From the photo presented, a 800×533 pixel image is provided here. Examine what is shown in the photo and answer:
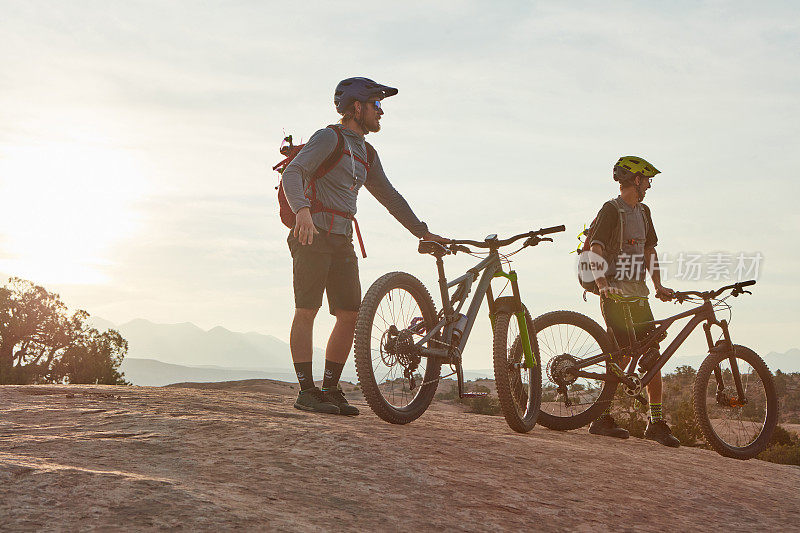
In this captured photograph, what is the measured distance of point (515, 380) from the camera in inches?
224

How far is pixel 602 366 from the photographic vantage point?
627 centimetres

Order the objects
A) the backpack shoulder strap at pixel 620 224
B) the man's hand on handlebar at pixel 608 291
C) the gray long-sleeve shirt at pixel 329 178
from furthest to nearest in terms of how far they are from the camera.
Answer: the backpack shoulder strap at pixel 620 224 → the man's hand on handlebar at pixel 608 291 → the gray long-sleeve shirt at pixel 329 178

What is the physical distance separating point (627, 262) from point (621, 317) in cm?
49

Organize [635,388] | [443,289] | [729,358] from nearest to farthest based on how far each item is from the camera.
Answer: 1. [443,289]
2. [635,388]
3. [729,358]

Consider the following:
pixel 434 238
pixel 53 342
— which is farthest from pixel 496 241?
pixel 53 342

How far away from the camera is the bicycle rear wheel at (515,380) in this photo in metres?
5.30

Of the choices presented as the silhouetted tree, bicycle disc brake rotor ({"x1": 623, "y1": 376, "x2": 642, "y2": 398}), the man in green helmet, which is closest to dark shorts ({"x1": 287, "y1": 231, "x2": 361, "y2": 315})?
the man in green helmet

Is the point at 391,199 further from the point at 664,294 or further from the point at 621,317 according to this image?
the point at 664,294

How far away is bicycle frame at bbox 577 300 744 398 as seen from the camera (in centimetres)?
623

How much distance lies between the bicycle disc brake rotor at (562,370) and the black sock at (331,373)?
1.79 m

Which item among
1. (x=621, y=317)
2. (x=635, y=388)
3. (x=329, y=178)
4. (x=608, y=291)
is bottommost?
(x=635, y=388)

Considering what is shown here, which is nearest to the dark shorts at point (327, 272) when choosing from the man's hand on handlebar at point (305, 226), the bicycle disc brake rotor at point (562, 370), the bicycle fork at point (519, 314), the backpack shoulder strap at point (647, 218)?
the man's hand on handlebar at point (305, 226)

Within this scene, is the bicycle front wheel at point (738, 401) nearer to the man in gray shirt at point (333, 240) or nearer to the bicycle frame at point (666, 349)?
the bicycle frame at point (666, 349)

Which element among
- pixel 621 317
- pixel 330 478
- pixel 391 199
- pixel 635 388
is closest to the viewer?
pixel 330 478
